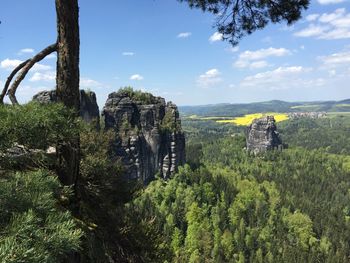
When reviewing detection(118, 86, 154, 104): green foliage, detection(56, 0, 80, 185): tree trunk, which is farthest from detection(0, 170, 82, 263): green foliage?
detection(118, 86, 154, 104): green foliage

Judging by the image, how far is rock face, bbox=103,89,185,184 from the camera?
96812 millimetres

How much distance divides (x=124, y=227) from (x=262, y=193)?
11376 centimetres

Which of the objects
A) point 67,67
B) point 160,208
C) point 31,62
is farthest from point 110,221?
point 160,208

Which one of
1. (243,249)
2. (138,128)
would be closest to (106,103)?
(138,128)

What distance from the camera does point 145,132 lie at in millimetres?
105375

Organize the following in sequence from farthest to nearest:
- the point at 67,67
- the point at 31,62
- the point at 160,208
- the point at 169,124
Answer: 1. the point at 169,124
2. the point at 160,208
3. the point at 31,62
4. the point at 67,67

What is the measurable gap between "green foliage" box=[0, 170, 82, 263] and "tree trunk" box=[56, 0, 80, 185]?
2.33 m

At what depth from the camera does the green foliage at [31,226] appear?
2.52 metres

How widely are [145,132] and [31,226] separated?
103 metres

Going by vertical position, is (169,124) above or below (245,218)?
above

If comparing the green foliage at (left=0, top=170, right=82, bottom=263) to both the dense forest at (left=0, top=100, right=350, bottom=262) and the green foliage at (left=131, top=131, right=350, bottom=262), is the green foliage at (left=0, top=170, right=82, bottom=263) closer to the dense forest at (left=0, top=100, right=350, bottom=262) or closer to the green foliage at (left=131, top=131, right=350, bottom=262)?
the dense forest at (left=0, top=100, right=350, bottom=262)

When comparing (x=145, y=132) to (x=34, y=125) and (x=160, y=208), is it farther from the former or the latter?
(x=34, y=125)

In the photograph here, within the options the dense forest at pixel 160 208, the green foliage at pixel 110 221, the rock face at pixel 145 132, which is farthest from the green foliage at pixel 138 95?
the green foliage at pixel 110 221

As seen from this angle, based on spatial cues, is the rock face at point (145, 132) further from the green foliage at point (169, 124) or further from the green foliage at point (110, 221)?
the green foliage at point (110, 221)
